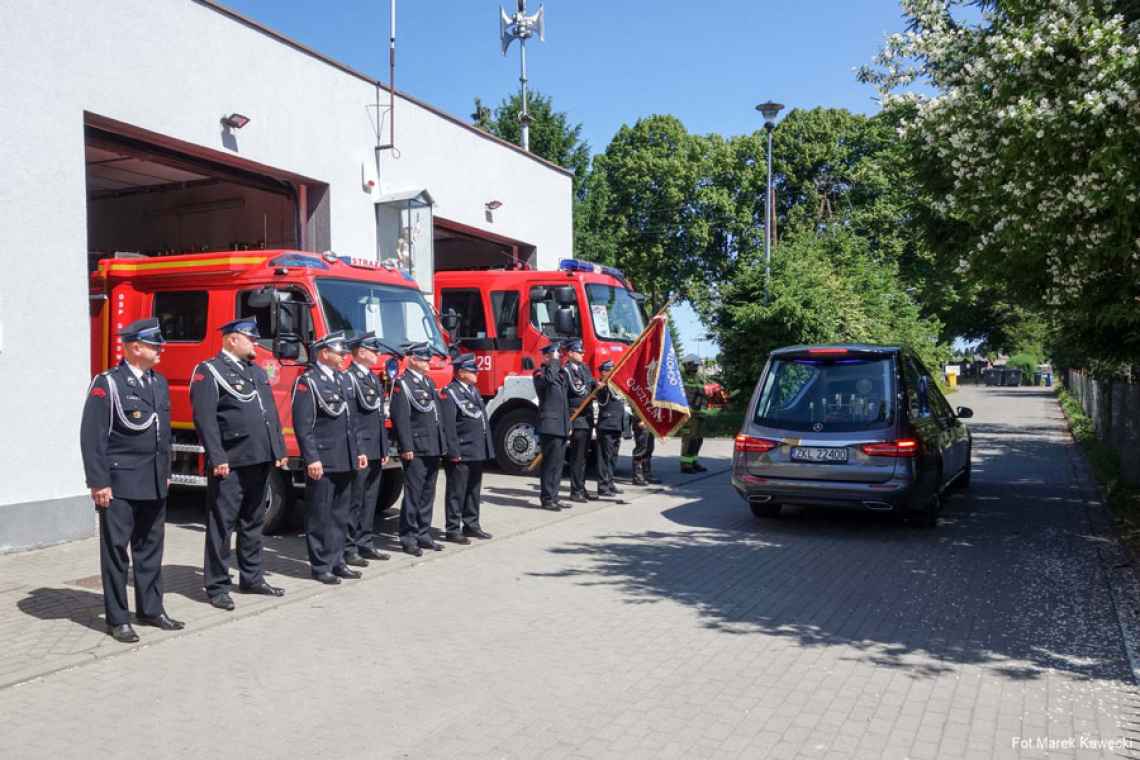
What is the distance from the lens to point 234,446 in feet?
21.5

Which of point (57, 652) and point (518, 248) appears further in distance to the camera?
point (518, 248)

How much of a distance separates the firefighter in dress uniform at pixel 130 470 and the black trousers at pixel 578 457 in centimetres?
609

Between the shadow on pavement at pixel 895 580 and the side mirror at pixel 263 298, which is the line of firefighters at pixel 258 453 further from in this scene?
the shadow on pavement at pixel 895 580

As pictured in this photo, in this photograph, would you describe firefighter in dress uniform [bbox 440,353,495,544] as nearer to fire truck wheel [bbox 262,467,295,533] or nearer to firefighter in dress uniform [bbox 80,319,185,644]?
fire truck wheel [bbox 262,467,295,533]

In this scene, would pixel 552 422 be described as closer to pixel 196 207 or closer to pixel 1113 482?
pixel 196 207

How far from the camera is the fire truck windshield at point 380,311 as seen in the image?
30.2 ft

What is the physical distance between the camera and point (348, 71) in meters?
13.3

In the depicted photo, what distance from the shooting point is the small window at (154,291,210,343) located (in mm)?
9531

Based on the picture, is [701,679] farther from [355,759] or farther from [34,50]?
[34,50]

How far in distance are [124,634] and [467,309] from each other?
869cm

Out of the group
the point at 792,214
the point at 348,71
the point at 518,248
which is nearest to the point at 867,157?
the point at 792,214

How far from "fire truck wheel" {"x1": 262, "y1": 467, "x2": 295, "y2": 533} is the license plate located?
4.87 m

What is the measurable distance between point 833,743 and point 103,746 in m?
3.22

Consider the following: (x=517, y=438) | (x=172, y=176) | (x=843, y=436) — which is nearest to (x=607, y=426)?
(x=517, y=438)
